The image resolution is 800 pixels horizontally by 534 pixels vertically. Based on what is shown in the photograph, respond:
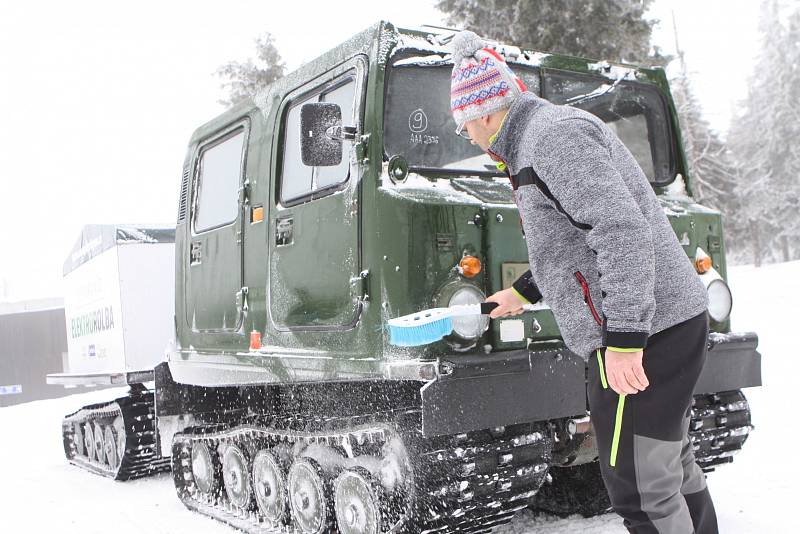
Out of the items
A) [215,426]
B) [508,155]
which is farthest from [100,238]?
[508,155]

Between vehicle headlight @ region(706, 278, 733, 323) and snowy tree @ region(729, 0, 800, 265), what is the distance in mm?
32895

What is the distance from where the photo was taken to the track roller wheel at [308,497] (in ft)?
14.6

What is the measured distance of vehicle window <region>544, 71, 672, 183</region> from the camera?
16.1 feet

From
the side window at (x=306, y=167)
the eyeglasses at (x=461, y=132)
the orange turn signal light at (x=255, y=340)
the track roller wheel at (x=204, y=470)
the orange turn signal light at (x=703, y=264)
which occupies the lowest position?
the track roller wheel at (x=204, y=470)

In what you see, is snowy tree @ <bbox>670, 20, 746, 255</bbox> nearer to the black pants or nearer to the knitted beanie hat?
the knitted beanie hat

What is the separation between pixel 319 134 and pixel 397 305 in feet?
3.02

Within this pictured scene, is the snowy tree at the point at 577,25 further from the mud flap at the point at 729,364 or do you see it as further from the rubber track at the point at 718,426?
the mud flap at the point at 729,364


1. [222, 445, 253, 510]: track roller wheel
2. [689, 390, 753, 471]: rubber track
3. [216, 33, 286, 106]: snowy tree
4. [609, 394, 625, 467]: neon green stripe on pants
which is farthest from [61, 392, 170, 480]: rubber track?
[216, 33, 286, 106]: snowy tree

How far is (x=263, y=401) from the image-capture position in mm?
5566

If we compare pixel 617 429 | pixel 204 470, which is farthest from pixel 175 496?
pixel 617 429

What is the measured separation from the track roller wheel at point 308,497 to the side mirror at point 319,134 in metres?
1.72

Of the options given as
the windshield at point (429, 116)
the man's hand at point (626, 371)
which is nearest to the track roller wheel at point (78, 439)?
the windshield at point (429, 116)

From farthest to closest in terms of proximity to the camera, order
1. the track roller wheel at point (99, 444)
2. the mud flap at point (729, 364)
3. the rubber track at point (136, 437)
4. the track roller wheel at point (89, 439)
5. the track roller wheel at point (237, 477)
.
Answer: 1. the track roller wheel at point (89, 439)
2. the track roller wheel at point (99, 444)
3. the rubber track at point (136, 437)
4. the track roller wheel at point (237, 477)
5. the mud flap at point (729, 364)

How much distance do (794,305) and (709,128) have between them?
75.0 feet
